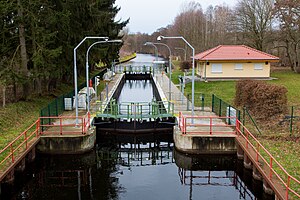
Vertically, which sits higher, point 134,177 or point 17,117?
point 17,117

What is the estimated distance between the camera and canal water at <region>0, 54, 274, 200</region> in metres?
13.4

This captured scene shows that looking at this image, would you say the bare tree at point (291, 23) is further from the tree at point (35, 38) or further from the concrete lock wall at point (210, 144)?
the concrete lock wall at point (210, 144)

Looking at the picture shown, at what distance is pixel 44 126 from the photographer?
18562 millimetres

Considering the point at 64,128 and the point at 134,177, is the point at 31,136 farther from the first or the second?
the point at 134,177

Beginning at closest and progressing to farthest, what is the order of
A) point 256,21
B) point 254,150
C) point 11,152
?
point 11,152, point 254,150, point 256,21

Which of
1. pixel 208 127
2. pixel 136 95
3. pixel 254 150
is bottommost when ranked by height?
pixel 254 150

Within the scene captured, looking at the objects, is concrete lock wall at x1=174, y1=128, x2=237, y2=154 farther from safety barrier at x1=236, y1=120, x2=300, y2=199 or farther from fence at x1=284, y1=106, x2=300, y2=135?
fence at x1=284, y1=106, x2=300, y2=135

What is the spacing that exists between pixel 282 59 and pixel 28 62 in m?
42.0

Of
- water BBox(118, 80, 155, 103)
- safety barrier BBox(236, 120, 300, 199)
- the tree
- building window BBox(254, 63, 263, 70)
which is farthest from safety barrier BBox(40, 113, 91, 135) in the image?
building window BBox(254, 63, 263, 70)

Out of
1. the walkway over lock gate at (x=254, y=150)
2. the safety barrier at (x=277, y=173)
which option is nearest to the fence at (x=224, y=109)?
the walkway over lock gate at (x=254, y=150)

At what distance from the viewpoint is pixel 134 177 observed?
15406 mm

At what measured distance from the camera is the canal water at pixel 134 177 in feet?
44.0

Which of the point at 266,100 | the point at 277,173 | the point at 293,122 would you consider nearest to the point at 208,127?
the point at 266,100

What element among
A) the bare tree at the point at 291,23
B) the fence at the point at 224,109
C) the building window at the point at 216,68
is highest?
the bare tree at the point at 291,23
